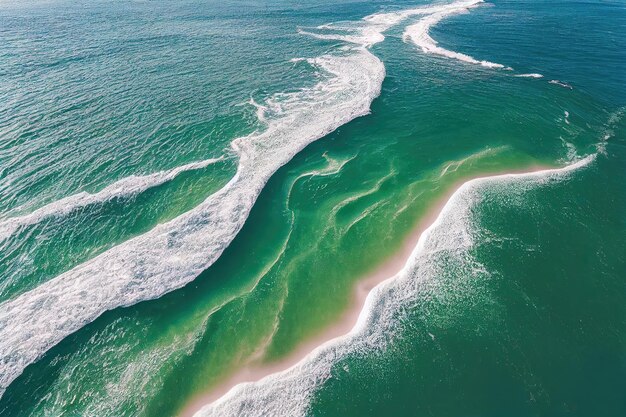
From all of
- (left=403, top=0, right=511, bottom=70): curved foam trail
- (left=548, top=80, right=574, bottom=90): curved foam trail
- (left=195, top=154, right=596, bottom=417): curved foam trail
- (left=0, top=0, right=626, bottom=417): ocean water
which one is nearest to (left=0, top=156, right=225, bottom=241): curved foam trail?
(left=0, top=0, right=626, bottom=417): ocean water

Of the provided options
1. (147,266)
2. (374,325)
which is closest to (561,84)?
(374,325)

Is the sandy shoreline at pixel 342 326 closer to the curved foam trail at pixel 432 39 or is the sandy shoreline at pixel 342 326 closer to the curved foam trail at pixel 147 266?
the curved foam trail at pixel 147 266

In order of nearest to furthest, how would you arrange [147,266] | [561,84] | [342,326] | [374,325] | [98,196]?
[374,325], [342,326], [147,266], [98,196], [561,84]

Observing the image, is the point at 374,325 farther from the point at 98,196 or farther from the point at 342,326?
the point at 98,196

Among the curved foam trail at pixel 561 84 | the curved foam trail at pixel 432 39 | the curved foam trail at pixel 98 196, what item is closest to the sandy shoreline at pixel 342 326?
the curved foam trail at pixel 98 196

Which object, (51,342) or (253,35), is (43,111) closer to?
(51,342)

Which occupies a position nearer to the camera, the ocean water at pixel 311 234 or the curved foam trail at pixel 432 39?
the ocean water at pixel 311 234
